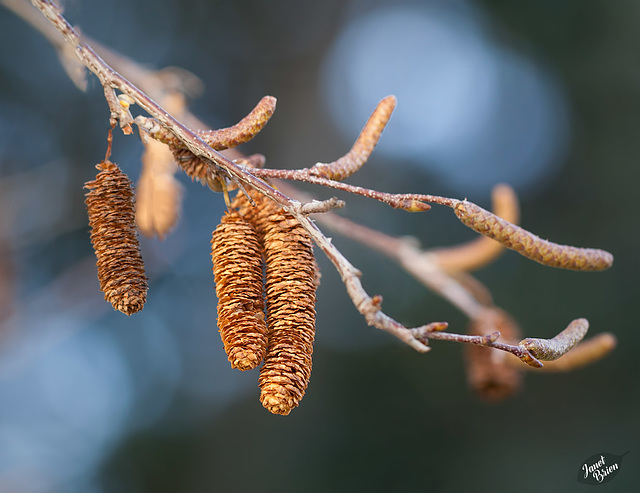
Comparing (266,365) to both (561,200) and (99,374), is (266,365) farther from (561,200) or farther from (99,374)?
(99,374)

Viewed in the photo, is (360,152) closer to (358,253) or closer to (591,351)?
(591,351)

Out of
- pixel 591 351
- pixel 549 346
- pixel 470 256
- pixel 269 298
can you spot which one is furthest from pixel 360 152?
pixel 470 256

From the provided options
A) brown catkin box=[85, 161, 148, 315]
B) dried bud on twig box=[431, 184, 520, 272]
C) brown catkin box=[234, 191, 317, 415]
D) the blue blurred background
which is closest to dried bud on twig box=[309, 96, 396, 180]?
brown catkin box=[234, 191, 317, 415]

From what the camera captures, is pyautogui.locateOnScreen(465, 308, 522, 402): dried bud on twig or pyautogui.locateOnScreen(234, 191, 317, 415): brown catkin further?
pyautogui.locateOnScreen(465, 308, 522, 402): dried bud on twig

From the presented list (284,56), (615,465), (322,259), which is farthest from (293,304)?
(284,56)

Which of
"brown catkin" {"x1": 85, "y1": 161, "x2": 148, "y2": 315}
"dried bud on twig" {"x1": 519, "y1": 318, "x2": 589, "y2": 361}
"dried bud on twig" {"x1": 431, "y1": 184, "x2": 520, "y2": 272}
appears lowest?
"dried bud on twig" {"x1": 519, "y1": 318, "x2": 589, "y2": 361}

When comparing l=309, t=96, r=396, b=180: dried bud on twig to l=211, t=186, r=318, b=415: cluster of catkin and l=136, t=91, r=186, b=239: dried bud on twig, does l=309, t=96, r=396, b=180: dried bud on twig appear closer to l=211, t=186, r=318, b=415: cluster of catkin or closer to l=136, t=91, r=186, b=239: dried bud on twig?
l=211, t=186, r=318, b=415: cluster of catkin
